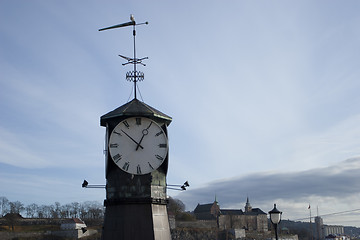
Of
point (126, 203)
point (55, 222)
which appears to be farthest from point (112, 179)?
point (55, 222)

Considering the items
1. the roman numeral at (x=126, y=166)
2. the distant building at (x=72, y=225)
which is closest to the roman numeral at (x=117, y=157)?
the roman numeral at (x=126, y=166)

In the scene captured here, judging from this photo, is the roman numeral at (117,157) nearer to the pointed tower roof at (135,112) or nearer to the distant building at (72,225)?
the pointed tower roof at (135,112)

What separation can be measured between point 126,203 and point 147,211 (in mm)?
730

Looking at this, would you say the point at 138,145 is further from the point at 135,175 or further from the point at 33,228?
the point at 33,228

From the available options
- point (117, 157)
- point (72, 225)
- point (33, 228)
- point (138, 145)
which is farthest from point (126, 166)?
point (33, 228)

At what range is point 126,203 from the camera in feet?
49.3

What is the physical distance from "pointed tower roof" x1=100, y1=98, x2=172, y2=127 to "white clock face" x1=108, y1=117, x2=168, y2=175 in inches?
8.1

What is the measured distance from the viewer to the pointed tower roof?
Result: 51.2 ft

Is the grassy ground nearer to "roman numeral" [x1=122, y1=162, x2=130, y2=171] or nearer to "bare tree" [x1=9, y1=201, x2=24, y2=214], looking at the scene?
"bare tree" [x1=9, y1=201, x2=24, y2=214]

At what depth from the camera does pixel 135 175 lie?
1522 centimetres

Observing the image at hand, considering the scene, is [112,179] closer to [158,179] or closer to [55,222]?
[158,179]

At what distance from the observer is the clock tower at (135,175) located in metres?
14.9

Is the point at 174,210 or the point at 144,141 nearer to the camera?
the point at 144,141

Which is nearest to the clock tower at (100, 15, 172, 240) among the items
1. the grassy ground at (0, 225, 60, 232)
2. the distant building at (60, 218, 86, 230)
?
the distant building at (60, 218, 86, 230)
